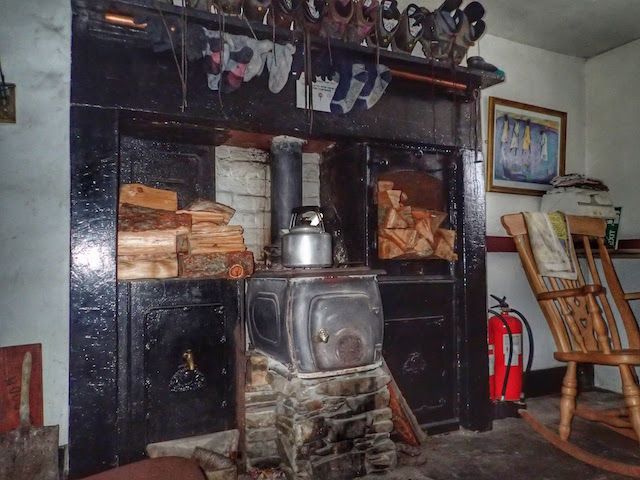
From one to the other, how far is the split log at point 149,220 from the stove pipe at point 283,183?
628mm

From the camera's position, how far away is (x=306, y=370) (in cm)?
233

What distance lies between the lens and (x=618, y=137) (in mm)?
4211

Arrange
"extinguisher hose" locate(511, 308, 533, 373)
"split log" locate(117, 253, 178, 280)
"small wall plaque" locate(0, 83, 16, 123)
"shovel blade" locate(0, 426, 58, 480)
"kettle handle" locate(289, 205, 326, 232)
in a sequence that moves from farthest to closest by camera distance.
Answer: "extinguisher hose" locate(511, 308, 533, 373) → "kettle handle" locate(289, 205, 326, 232) → "split log" locate(117, 253, 178, 280) → "small wall plaque" locate(0, 83, 16, 123) → "shovel blade" locate(0, 426, 58, 480)

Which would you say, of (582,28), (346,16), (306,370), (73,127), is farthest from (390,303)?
(582,28)

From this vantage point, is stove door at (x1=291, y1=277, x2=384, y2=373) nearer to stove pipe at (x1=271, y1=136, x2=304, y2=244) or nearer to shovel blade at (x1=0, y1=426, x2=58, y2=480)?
stove pipe at (x1=271, y1=136, x2=304, y2=244)

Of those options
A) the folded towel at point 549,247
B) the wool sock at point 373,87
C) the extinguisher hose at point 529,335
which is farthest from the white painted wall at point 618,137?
the wool sock at point 373,87

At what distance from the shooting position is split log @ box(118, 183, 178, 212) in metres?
2.52

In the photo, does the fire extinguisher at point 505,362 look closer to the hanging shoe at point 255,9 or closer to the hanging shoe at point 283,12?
the hanging shoe at point 283,12

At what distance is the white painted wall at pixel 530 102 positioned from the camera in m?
3.92

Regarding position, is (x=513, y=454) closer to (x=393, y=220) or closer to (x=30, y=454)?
(x=393, y=220)

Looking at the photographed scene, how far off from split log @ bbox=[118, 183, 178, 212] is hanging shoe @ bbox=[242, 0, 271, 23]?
1142 millimetres

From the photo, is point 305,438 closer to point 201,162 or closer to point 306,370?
point 306,370

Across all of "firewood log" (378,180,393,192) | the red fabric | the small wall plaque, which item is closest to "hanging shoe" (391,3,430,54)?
"firewood log" (378,180,393,192)

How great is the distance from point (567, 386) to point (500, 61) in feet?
9.20
